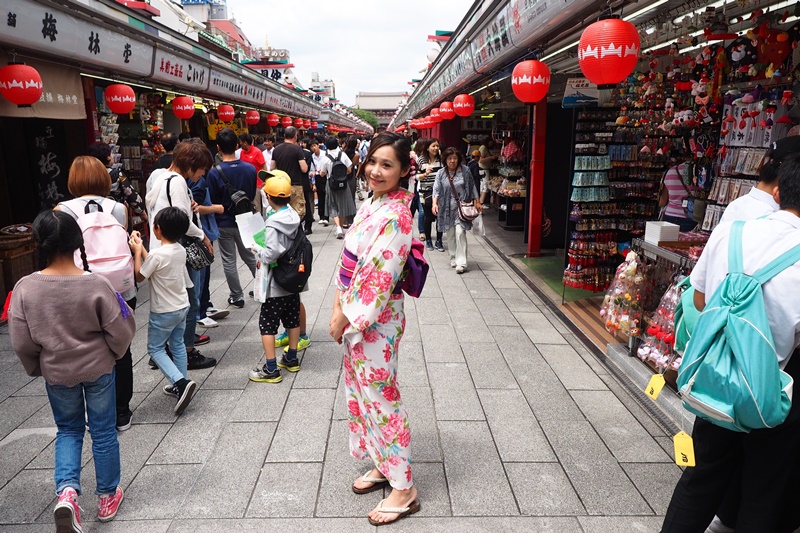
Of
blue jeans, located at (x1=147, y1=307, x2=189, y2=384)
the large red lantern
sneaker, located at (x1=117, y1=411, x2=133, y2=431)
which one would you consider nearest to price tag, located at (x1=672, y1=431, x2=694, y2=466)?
the large red lantern

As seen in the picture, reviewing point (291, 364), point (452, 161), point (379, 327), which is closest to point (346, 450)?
point (379, 327)

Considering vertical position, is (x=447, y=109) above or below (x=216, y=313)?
above

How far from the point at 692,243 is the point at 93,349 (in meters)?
4.13

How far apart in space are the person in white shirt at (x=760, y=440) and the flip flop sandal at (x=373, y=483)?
55.3 inches

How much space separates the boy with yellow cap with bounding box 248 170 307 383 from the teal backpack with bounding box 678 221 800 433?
9.61ft

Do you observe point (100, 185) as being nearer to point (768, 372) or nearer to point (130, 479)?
point (130, 479)

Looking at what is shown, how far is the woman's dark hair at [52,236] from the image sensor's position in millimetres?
2553

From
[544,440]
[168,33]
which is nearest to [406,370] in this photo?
[544,440]

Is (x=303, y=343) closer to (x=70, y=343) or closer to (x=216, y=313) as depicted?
(x=216, y=313)

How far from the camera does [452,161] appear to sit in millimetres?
7934

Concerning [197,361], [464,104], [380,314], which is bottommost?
[197,361]

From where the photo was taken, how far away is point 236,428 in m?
3.72

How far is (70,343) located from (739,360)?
2832mm

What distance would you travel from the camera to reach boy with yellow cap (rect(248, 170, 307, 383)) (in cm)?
419
